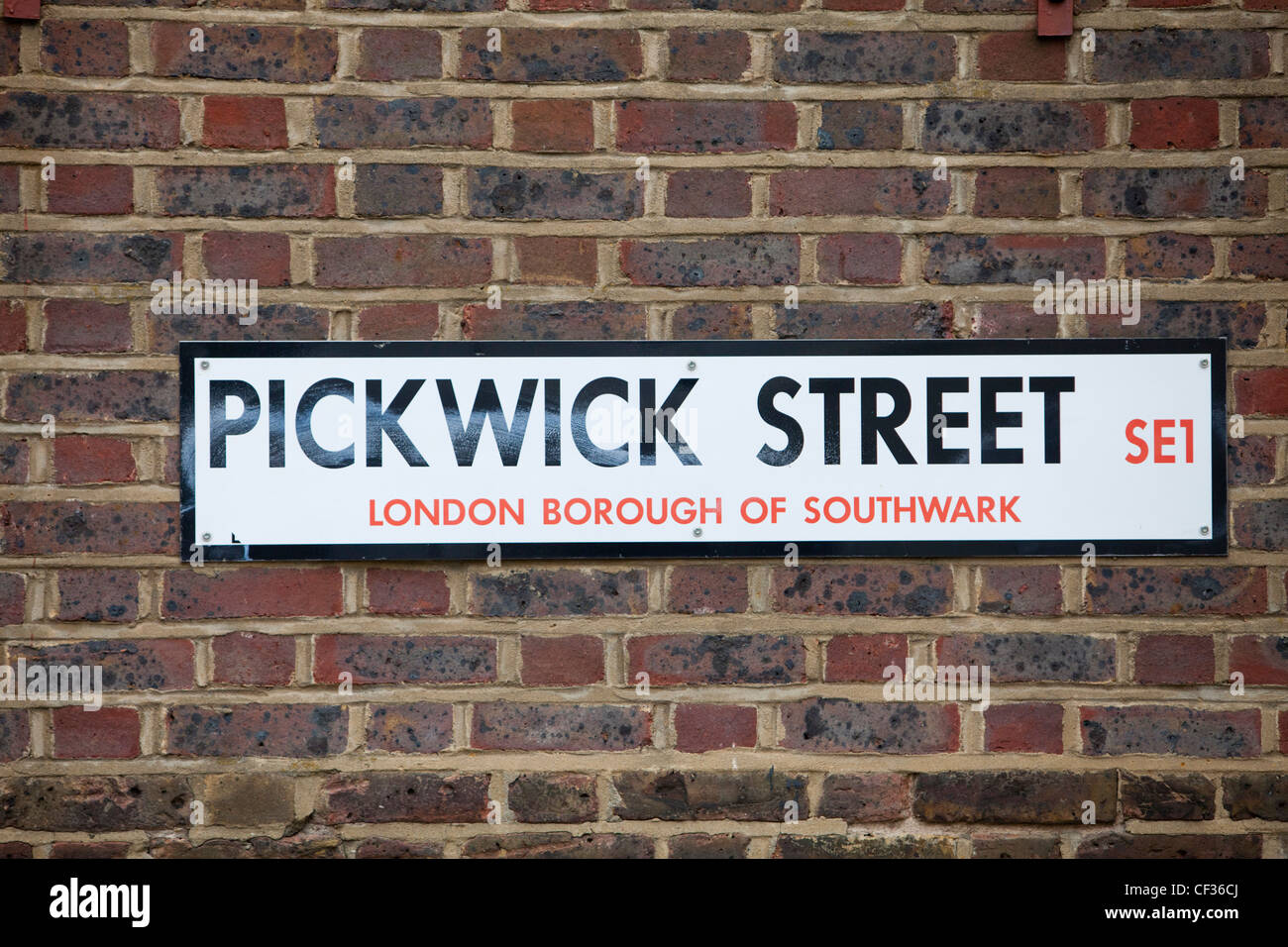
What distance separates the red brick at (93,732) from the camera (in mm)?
1689

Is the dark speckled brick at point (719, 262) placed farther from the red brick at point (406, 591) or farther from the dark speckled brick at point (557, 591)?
the red brick at point (406, 591)

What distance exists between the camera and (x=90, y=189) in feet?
5.48

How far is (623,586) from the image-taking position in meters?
1.71

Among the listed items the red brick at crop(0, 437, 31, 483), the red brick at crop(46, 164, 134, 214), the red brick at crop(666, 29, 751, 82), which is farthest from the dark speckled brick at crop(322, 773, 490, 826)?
the red brick at crop(666, 29, 751, 82)

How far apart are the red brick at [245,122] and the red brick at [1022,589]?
145cm

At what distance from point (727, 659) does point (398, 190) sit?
999 mm

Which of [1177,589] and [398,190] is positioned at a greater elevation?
[398,190]

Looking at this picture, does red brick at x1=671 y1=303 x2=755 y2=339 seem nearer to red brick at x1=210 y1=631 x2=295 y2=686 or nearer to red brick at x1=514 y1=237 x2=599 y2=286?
red brick at x1=514 y1=237 x2=599 y2=286

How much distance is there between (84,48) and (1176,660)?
85.4 inches

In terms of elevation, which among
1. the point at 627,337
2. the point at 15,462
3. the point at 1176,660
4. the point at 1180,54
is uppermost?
the point at 1180,54

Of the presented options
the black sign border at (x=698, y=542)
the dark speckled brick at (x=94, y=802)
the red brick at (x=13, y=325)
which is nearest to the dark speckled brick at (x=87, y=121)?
the red brick at (x=13, y=325)

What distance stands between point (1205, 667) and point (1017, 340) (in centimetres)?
66

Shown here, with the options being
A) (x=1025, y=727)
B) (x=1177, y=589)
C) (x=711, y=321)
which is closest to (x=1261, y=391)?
(x=1177, y=589)

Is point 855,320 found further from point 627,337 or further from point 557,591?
point 557,591
